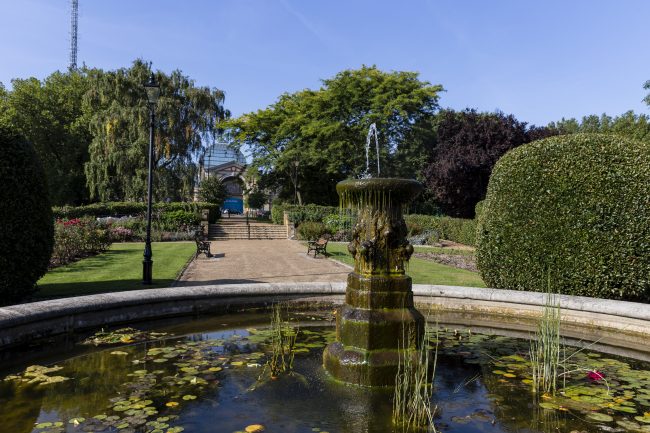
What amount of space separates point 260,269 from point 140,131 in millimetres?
22389

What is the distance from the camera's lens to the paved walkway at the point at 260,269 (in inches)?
465

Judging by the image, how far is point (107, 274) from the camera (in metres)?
11.9

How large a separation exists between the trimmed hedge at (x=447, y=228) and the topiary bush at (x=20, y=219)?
65.4ft

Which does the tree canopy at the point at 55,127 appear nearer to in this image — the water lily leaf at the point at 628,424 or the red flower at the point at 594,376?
the red flower at the point at 594,376

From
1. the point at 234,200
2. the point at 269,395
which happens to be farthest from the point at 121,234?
the point at 234,200

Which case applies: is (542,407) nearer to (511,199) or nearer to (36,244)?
(511,199)

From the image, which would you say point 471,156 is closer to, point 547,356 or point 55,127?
point 547,356

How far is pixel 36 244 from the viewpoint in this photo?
798 cm

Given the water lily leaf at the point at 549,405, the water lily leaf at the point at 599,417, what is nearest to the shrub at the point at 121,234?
the water lily leaf at the point at 549,405

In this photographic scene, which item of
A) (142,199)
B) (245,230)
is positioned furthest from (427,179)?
(142,199)

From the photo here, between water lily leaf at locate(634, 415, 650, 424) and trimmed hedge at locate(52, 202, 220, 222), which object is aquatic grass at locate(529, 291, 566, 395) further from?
trimmed hedge at locate(52, 202, 220, 222)

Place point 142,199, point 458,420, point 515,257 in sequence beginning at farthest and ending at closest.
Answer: point 142,199
point 515,257
point 458,420

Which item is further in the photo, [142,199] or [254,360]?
[142,199]

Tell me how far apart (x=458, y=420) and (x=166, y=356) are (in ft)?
11.5
